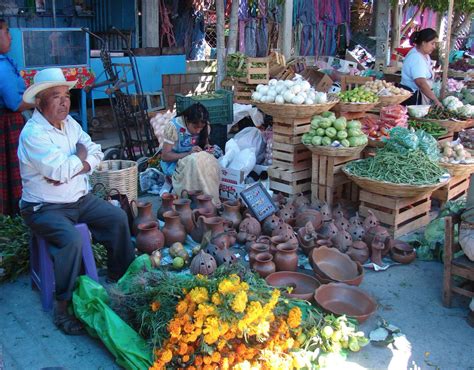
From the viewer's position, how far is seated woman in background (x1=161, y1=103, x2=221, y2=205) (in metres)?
5.14

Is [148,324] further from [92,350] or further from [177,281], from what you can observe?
[92,350]

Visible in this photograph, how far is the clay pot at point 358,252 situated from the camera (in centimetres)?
401

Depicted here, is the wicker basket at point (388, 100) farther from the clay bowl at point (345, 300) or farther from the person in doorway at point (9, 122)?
the person in doorway at point (9, 122)

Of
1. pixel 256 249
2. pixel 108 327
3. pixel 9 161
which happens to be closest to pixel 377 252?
pixel 256 249

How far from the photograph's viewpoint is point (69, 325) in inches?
124

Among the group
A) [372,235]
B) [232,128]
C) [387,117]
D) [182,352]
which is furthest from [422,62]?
[182,352]

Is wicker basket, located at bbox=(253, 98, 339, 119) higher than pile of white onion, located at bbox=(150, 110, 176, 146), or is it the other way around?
wicker basket, located at bbox=(253, 98, 339, 119)

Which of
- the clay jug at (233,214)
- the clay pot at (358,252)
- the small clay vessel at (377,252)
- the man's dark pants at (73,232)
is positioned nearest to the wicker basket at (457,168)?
the small clay vessel at (377,252)

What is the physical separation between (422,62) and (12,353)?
5557 millimetres

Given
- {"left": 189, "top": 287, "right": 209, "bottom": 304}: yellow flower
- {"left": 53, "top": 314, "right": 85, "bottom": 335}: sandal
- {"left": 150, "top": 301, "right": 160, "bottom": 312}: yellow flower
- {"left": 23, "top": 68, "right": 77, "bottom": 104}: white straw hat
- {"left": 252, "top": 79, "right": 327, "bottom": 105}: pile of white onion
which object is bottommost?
{"left": 53, "top": 314, "right": 85, "bottom": 335}: sandal

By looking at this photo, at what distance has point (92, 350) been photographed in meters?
3.04

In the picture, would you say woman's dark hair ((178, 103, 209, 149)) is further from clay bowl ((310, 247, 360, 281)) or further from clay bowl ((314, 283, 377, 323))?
clay bowl ((314, 283, 377, 323))

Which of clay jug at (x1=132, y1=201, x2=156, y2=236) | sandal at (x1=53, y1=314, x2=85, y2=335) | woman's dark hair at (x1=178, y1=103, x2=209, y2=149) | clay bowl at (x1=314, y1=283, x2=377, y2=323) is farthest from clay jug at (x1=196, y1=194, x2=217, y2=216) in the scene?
sandal at (x1=53, y1=314, x2=85, y2=335)

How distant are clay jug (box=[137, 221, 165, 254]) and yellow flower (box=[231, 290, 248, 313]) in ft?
5.49
